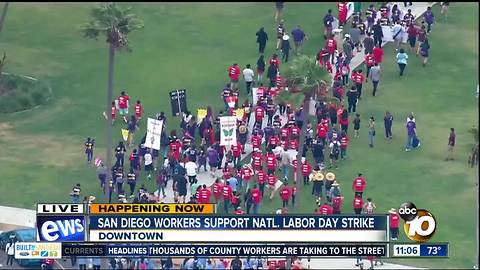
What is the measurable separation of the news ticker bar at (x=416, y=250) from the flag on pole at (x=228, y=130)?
12136 mm

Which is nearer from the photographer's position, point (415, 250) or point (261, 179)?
point (415, 250)

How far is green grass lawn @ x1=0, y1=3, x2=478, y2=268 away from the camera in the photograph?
80.1m

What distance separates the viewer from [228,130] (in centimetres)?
8075

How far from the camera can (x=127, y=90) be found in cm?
8931

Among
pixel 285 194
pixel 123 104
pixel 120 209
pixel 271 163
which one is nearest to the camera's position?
pixel 120 209

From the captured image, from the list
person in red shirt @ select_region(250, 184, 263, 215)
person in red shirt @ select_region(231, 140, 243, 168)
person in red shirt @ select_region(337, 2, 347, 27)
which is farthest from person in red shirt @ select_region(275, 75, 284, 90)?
person in red shirt @ select_region(250, 184, 263, 215)

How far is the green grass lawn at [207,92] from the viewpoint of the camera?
80.1 meters

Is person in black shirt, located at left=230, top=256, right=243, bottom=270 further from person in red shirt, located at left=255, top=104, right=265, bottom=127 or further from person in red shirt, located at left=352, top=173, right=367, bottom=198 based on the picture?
person in red shirt, located at left=255, top=104, right=265, bottom=127

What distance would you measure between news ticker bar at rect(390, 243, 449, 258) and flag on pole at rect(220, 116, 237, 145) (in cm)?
1214

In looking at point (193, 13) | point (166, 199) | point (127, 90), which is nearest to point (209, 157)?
point (166, 199)

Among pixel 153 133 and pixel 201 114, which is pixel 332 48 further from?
pixel 153 133

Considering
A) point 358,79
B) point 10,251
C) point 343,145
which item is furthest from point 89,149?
point 358,79

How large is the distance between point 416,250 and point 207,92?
848 inches

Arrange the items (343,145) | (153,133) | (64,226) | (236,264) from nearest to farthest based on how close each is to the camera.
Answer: (64,226)
(236,264)
(153,133)
(343,145)
